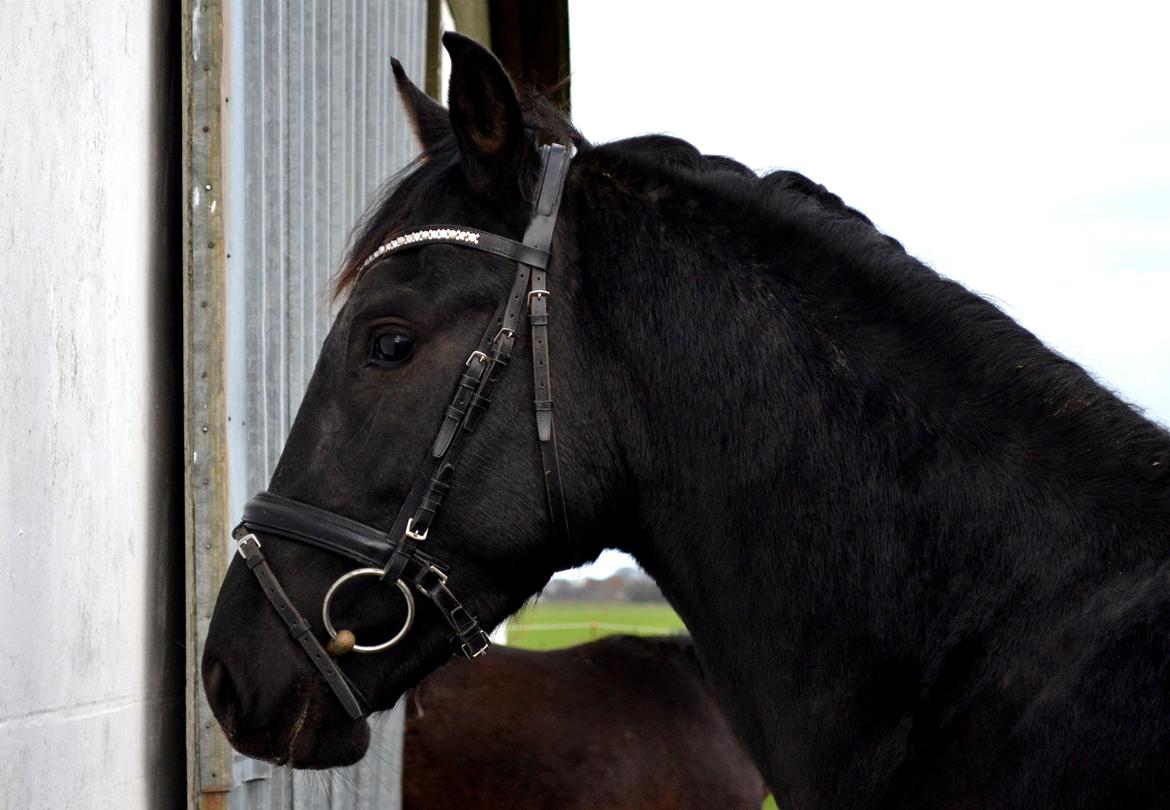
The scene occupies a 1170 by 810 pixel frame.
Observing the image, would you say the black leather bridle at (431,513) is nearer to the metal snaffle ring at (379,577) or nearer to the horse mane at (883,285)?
the metal snaffle ring at (379,577)

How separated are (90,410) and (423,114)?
1.07 metres

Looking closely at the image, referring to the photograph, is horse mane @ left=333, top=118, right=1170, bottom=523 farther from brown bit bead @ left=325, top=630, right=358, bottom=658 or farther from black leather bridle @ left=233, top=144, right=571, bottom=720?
brown bit bead @ left=325, top=630, right=358, bottom=658

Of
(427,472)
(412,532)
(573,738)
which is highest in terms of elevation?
(427,472)

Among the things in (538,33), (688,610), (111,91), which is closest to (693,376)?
(688,610)

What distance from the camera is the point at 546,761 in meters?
5.95

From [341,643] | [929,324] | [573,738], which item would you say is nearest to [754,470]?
[929,324]

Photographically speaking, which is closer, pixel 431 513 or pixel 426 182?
pixel 431 513

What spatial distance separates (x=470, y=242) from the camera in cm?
249

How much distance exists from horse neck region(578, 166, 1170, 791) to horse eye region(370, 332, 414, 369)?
0.38m

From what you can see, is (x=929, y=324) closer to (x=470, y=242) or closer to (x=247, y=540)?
(x=470, y=242)

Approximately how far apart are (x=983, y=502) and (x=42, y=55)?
2.15 meters

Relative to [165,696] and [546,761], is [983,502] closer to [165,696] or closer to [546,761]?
[165,696]

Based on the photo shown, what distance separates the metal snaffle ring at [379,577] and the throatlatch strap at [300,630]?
41 millimetres

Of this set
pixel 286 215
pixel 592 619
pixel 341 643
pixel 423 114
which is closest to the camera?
pixel 341 643
